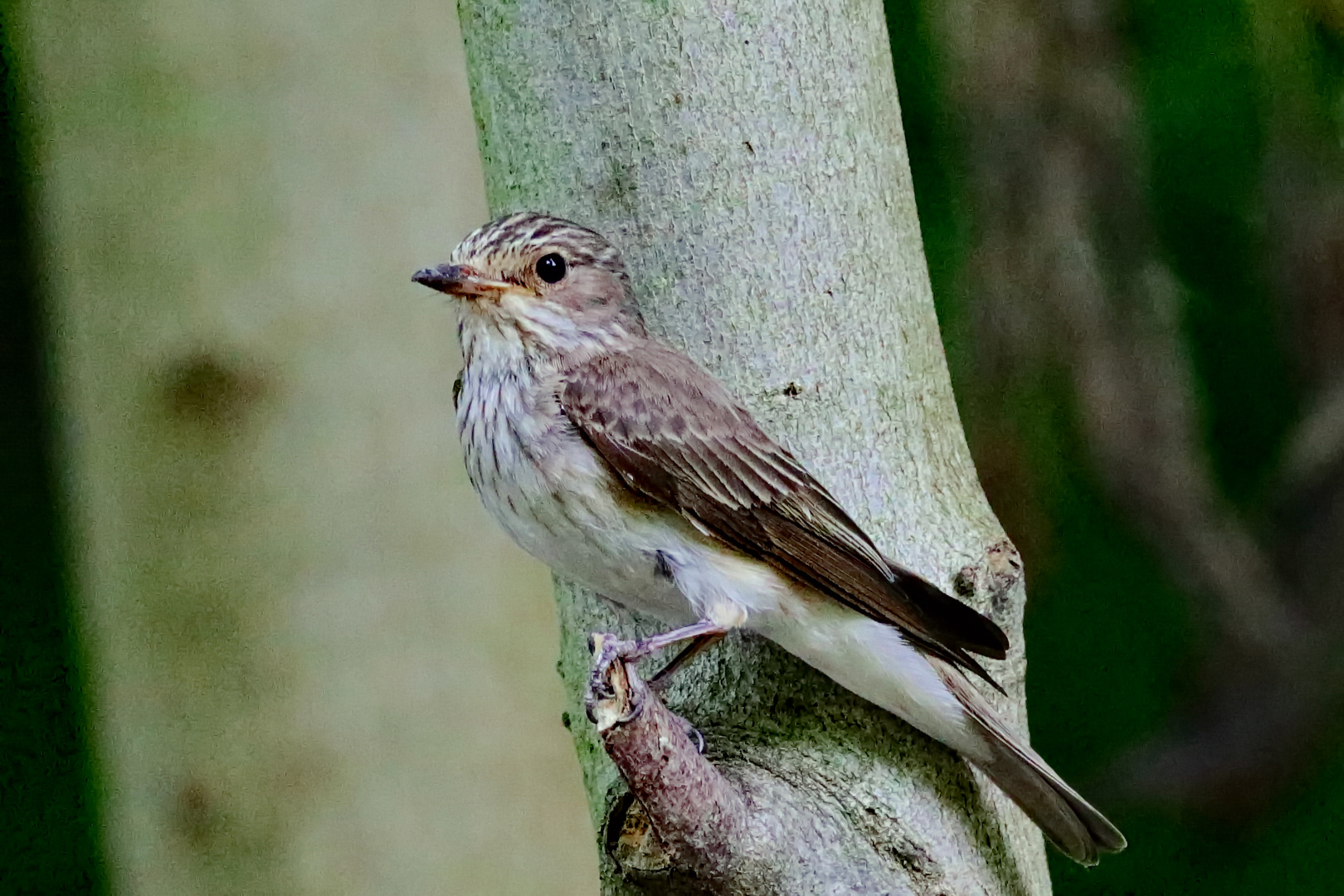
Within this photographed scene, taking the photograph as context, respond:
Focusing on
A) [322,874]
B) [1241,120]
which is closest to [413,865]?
[322,874]

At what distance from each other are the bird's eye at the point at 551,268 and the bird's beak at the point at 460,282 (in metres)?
0.02

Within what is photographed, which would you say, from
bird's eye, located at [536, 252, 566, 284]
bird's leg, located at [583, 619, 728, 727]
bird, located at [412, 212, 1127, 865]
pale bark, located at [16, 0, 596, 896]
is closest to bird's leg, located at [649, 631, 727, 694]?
bird, located at [412, 212, 1127, 865]

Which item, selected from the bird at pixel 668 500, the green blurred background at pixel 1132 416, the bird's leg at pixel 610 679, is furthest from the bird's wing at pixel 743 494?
the green blurred background at pixel 1132 416

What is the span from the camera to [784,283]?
0.94 meters

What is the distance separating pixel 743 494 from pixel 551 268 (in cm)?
22

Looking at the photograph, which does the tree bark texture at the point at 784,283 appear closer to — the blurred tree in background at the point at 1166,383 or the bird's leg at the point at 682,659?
the bird's leg at the point at 682,659

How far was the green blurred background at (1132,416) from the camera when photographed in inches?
47.3

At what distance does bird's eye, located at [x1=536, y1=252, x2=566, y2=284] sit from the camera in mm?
888

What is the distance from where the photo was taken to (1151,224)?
4.10 ft

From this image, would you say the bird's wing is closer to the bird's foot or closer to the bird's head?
Answer: the bird's head

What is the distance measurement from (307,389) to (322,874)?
51 cm

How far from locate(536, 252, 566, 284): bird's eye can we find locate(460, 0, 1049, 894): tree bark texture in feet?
0.27

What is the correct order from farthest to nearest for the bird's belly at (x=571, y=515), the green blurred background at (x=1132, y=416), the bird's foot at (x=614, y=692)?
the green blurred background at (x=1132, y=416)
the bird's belly at (x=571, y=515)
the bird's foot at (x=614, y=692)

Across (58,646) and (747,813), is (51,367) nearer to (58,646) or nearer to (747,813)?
(58,646)
